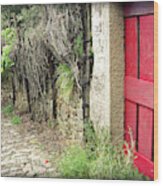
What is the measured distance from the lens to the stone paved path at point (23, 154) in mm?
2318

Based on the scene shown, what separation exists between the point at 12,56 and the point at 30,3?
210 mm

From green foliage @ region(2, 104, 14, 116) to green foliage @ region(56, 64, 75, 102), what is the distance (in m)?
0.20

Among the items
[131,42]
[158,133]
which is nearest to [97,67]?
[131,42]

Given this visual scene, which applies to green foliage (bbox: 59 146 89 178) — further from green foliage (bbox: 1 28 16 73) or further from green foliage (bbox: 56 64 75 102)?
green foliage (bbox: 1 28 16 73)

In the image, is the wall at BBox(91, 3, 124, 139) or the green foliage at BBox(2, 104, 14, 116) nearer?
the wall at BBox(91, 3, 124, 139)

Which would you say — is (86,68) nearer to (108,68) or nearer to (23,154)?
(108,68)

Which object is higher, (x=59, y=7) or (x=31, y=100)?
(x=59, y=7)

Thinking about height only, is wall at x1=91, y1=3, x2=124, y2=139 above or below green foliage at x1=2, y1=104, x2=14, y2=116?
above

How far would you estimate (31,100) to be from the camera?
2330mm

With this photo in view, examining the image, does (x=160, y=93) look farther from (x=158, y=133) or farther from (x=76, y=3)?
(x=76, y=3)

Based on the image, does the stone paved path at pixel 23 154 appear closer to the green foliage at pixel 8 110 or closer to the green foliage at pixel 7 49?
the green foliage at pixel 8 110

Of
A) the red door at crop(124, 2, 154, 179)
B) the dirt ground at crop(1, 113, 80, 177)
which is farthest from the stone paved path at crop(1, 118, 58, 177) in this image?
the red door at crop(124, 2, 154, 179)

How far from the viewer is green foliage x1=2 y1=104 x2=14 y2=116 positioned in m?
2.34

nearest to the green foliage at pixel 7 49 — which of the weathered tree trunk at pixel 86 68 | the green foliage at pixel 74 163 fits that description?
the weathered tree trunk at pixel 86 68
